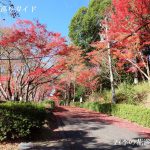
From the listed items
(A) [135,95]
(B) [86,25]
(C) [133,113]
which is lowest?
(C) [133,113]

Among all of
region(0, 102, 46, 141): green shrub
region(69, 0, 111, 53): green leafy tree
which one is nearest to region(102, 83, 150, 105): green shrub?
region(0, 102, 46, 141): green shrub

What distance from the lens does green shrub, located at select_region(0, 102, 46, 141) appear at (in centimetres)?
1081

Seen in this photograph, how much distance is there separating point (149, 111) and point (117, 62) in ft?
58.2

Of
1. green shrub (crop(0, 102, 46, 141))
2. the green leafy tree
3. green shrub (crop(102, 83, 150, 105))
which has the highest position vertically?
the green leafy tree

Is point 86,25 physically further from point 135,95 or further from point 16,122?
point 16,122

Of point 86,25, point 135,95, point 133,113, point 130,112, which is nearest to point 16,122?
point 133,113

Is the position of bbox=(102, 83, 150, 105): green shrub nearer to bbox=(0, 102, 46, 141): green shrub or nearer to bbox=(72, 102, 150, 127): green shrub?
bbox=(72, 102, 150, 127): green shrub

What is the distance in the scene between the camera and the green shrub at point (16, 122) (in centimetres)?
1081

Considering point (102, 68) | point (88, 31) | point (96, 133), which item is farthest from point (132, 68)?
point (96, 133)

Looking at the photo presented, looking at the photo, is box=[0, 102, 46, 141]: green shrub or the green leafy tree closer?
box=[0, 102, 46, 141]: green shrub

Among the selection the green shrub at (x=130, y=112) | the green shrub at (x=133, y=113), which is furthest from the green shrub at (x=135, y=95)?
the green shrub at (x=133, y=113)

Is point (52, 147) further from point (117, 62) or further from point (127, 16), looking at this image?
point (117, 62)

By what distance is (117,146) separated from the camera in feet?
33.8

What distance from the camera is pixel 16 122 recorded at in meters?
10.9
